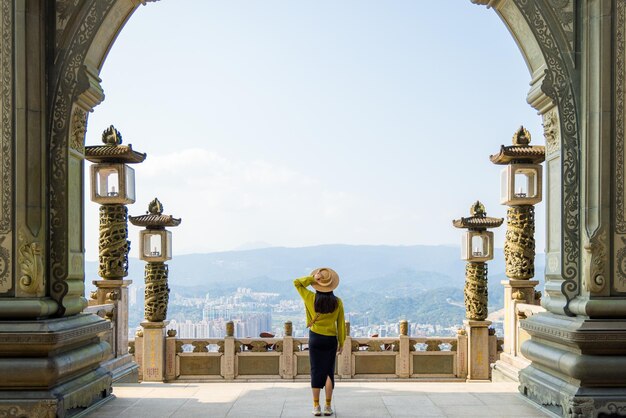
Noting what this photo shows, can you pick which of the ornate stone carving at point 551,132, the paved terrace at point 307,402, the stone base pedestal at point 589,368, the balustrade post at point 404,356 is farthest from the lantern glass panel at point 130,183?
the stone base pedestal at point 589,368

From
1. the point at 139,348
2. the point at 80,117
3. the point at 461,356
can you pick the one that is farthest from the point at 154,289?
the point at 80,117

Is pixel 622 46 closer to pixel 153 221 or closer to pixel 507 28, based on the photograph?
pixel 507 28

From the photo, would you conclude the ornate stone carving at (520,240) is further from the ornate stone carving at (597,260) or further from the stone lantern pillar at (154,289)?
the stone lantern pillar at (154,289)

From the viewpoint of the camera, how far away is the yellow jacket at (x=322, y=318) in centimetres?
518

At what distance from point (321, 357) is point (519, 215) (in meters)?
5.55

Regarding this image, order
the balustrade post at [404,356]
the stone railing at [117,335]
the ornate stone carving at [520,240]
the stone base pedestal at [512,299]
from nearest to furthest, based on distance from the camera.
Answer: the stone railing at [117,335] < the stone base pedestal at [512,299] < the ornate stone carving at [520,240] < the balustrade post at [404,356]

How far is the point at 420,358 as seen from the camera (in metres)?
11.4

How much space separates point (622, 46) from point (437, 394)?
3.22 meters

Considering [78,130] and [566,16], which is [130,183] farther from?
[566,16]

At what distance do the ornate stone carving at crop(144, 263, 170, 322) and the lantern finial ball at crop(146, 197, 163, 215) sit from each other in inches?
32.5

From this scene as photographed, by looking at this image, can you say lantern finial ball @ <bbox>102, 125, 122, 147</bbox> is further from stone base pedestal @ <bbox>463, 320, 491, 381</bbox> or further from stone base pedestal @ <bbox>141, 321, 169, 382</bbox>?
stone base pedestal @ <bbox>463, 320, 491, 381</bbox>

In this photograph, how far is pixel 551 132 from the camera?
17.9 feet

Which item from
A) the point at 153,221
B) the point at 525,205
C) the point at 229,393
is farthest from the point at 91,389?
the point at 525,205

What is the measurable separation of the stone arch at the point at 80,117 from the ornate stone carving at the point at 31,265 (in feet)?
0.55
